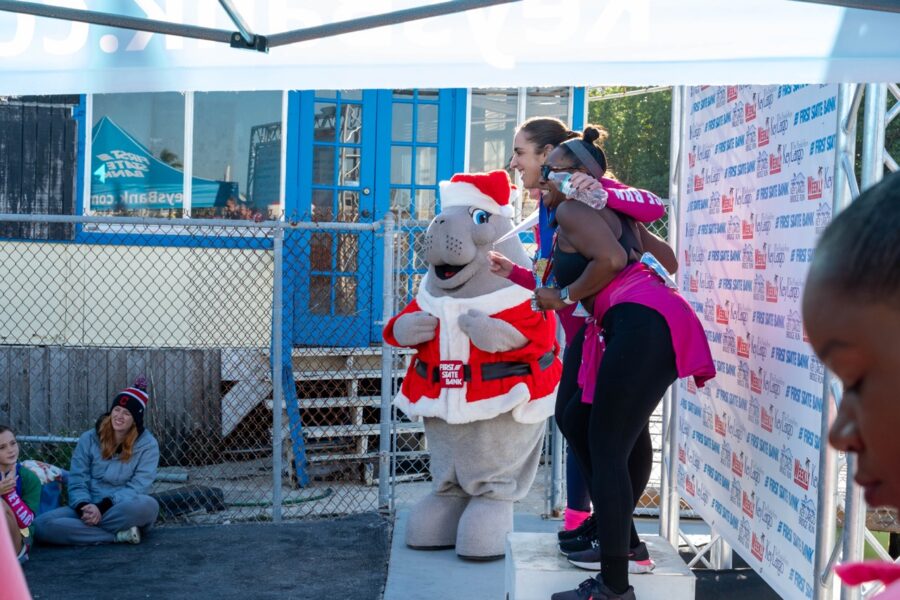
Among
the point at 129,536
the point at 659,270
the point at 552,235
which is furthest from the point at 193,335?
the point at 659,270

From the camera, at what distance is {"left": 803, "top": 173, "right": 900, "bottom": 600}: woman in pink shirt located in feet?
3.00

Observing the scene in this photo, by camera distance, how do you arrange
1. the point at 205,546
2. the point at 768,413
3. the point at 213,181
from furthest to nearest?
the point at 213,181, the point at 205,546, the point at 768,413

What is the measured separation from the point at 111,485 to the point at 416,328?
7.85ft

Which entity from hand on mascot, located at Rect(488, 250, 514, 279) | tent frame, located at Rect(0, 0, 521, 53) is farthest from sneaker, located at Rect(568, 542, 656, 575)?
tent frame, located at Rect(0, 0, 521, 53)

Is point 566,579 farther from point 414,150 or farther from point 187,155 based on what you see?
point 187,155

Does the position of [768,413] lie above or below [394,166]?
below

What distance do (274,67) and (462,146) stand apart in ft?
23.6

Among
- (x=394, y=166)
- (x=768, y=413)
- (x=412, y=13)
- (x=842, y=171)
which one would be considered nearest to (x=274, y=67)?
(x=412, y=13)

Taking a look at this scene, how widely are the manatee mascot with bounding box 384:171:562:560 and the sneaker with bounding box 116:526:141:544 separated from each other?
1.94m

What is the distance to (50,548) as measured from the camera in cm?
680

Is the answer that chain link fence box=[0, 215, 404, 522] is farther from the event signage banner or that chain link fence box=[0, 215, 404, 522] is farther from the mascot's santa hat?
the event signage banner

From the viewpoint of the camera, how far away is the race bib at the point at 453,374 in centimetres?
608

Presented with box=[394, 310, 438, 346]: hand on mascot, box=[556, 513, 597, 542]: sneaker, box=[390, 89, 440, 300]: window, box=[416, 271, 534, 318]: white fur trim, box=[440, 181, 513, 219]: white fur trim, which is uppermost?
box=[390, 89, 440, 300]: window

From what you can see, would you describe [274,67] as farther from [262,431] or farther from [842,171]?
[262,431]
